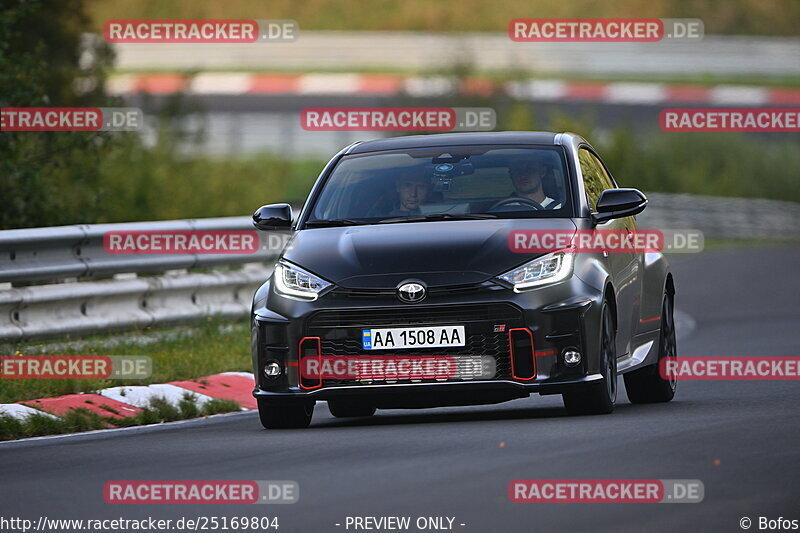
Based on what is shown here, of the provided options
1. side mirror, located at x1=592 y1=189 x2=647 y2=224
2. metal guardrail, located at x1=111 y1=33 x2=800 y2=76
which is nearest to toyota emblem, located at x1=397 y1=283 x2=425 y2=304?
side mirror, located at x1=592 y1=189 x2=647 y2=224

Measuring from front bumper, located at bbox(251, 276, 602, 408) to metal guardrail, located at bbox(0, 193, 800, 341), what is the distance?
456 cm

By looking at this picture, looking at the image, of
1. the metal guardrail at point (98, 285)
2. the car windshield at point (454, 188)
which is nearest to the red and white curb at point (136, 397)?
the car windshield at point (454, 188)

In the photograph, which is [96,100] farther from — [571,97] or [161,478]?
[571,97]

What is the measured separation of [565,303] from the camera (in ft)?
33.8

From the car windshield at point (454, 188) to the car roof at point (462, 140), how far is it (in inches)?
3.5

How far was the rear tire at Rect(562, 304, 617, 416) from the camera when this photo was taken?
34.4 ft

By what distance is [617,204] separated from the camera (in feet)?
36.2

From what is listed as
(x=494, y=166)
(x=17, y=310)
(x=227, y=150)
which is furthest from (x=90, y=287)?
(x=227, y=150)

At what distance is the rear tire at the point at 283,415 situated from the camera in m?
10.7

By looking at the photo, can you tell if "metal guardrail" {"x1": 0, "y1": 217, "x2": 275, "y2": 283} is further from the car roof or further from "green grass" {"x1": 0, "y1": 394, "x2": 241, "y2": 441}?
the car roof

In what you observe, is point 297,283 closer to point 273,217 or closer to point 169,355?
point 273,217

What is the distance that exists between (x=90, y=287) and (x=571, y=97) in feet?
113

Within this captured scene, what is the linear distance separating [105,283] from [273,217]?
434 centimetres

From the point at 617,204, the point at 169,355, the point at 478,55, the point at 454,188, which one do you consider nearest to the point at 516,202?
the point at 454,188
